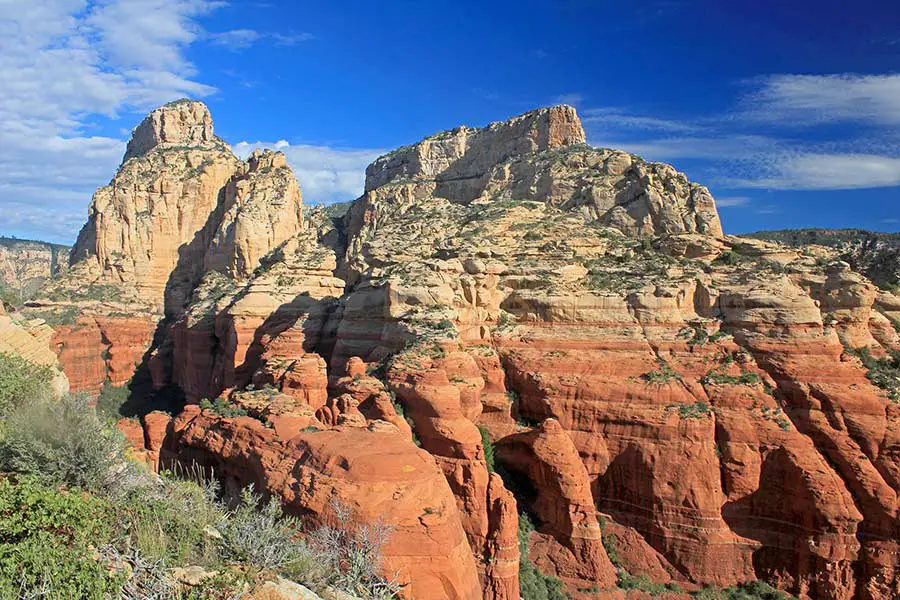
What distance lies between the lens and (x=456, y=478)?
21797mm

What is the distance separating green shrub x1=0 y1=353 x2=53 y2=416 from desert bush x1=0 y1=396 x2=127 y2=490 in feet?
8.89

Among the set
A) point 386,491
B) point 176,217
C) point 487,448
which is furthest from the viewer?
point 176,217

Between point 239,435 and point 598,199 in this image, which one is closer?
point 239,435

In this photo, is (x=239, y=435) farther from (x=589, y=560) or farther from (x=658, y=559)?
(x=658, y=559)

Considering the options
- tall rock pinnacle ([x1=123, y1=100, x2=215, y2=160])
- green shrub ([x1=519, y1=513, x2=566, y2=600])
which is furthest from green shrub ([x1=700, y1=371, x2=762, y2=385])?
tall rock pinnacle ([x1=123, y1=100, x2=215, y2=160])

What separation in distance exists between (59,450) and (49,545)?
3.90m

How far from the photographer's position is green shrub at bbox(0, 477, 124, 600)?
750cm

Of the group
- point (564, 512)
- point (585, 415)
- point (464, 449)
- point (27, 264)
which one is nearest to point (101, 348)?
point (464, 449)

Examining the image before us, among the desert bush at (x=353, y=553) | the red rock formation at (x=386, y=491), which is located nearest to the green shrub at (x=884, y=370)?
the red rock formation at (x=386, y=491)

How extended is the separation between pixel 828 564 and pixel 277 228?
57923mm

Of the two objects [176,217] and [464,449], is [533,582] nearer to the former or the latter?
[464,449]

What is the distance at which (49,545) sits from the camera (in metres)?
8.14

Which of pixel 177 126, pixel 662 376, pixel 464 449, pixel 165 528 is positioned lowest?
pixel 464 449

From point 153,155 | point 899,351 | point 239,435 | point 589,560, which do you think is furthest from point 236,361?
point 153,155
